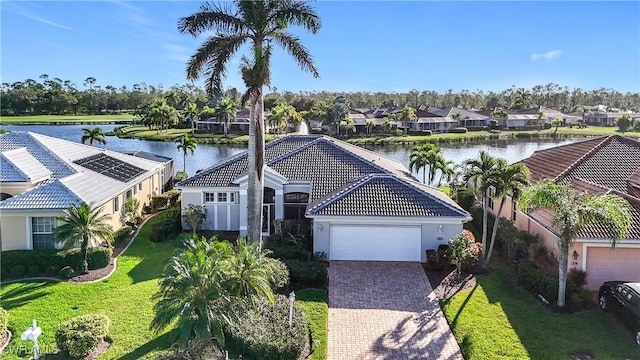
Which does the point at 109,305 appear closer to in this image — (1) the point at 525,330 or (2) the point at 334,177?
(2) the point at 334,177

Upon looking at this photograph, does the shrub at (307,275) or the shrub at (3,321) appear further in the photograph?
the shrub at (307,275)

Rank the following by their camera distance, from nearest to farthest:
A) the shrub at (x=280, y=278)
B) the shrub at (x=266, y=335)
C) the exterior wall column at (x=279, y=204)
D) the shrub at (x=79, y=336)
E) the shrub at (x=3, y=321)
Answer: the shrub at (x=266, y=335) < the shrub at (x=79, y=336) < the shrub at (x=3, y=321) < the shrub at (x=280, y=278) < the exterior wall column at (x=279, y=204)

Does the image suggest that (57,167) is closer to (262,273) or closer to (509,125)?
(262,273)

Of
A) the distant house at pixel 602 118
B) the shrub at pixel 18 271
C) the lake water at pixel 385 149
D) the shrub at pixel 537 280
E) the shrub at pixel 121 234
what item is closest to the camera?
the shrub at pixel 537 280

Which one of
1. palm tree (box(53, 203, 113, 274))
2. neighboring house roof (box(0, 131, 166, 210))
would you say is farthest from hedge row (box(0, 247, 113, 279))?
neighboring house roof (box(0, 131, 166, 210))

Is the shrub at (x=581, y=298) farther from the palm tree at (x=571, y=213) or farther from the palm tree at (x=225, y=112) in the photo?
the palm tree at (x=225, y=112)

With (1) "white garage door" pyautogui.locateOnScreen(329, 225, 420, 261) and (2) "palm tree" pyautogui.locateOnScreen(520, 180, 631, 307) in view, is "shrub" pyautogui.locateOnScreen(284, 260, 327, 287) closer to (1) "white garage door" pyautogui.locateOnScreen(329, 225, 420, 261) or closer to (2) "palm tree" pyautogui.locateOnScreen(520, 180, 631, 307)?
(1) "white garage door" pyautogui.locateOnScreen(329, 225, 420, 261)

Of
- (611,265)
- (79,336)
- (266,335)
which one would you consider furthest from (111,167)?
(611,265)

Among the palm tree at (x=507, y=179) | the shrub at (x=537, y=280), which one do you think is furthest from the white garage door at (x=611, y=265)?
the palm tree at (x=507, y=179)
